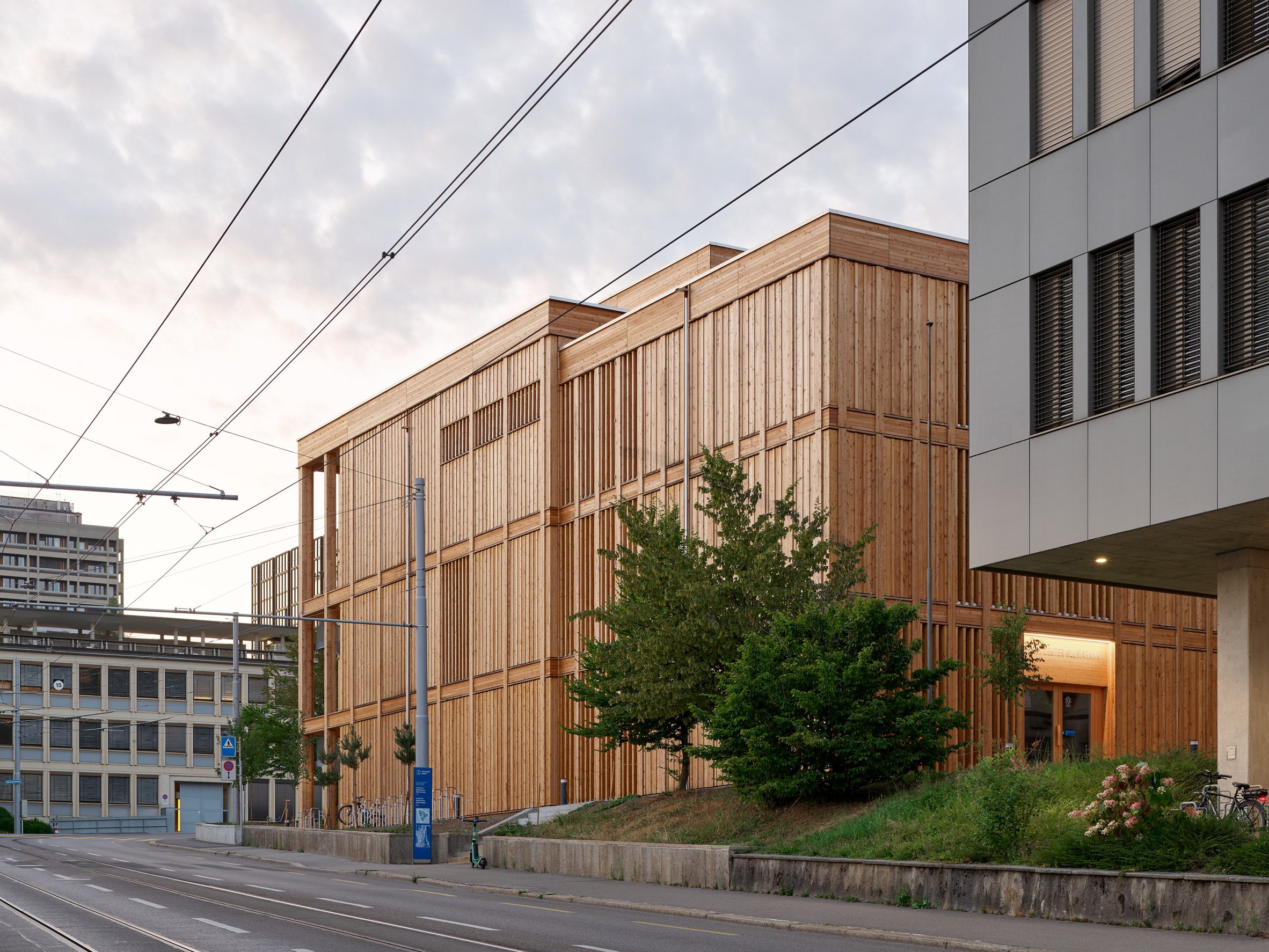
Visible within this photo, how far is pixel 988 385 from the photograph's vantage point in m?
26.7

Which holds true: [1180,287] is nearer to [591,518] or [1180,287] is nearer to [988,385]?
[988,385]

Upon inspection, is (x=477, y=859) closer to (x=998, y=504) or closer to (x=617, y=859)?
(x=617, y=859)

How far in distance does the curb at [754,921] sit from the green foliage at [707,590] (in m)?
4.90

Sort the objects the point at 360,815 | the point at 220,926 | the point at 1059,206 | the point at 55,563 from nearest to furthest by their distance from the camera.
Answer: the point at 220,926, the point at 1059,206, the point at 360,815, the point at 55,563

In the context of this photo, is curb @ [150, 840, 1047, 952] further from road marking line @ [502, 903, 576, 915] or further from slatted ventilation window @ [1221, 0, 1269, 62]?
slatted ventilation window @ [1221, 0, 1269, 62]

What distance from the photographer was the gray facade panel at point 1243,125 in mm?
21844

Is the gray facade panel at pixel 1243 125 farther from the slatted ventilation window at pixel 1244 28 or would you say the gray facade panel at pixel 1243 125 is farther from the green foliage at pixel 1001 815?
the green foliage at pixel 1001 815

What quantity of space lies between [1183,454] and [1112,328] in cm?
268

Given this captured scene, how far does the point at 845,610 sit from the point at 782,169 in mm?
10465

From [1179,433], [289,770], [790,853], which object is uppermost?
[1179,433]

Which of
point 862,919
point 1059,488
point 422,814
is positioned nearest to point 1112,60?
point 1059,488

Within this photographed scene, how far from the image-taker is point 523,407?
50219 mm

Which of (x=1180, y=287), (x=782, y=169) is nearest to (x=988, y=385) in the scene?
(x=1180, y=287)

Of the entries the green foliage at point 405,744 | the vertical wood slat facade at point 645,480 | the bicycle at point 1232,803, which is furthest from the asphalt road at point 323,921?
the green foliage at point 405,744
